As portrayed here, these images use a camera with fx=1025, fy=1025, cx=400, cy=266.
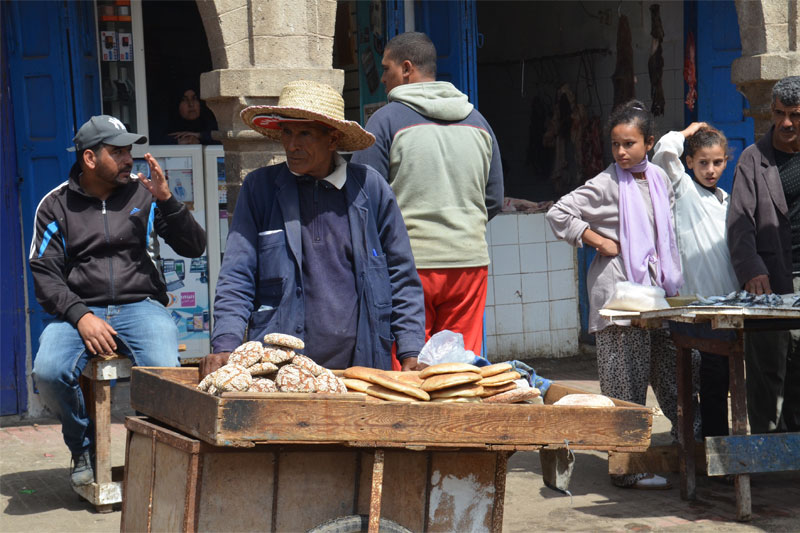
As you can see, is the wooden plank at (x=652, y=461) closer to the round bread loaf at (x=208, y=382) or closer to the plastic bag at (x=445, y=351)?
the plastic bag at (x=445, y=351)

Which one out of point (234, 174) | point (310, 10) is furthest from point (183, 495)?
point (310, 10)

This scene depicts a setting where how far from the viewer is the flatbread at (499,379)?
333 cm

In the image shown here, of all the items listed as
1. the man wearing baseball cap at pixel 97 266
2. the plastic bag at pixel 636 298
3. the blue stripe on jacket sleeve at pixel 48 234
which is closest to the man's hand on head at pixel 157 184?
the man wearing baseball cap at pixel 97 266

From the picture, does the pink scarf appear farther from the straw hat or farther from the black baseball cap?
the black baseball cap

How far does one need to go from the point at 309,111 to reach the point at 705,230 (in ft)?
9.37

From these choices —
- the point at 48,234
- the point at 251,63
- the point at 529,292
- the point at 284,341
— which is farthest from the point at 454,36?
the point at 284,341

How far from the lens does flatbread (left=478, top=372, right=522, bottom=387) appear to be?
3332 mm

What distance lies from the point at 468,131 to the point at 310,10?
67.6 inches

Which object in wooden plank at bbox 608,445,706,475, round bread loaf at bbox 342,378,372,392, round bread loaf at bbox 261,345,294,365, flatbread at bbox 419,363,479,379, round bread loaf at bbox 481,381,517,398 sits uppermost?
round bread loaf at bbox 261,345,294,365

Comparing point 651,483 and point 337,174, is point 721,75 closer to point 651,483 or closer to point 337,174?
point 651,483

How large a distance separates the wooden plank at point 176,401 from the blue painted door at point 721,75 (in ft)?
20.2

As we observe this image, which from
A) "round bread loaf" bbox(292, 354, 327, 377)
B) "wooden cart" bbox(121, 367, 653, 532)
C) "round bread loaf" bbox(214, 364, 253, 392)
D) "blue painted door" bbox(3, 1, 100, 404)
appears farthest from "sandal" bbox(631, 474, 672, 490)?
"blue painted door" bbox(3, 1, 100, 404)

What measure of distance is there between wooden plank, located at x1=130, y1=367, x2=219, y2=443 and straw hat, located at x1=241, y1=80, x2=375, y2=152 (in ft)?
3.37

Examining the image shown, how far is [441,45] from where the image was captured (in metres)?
8.08
